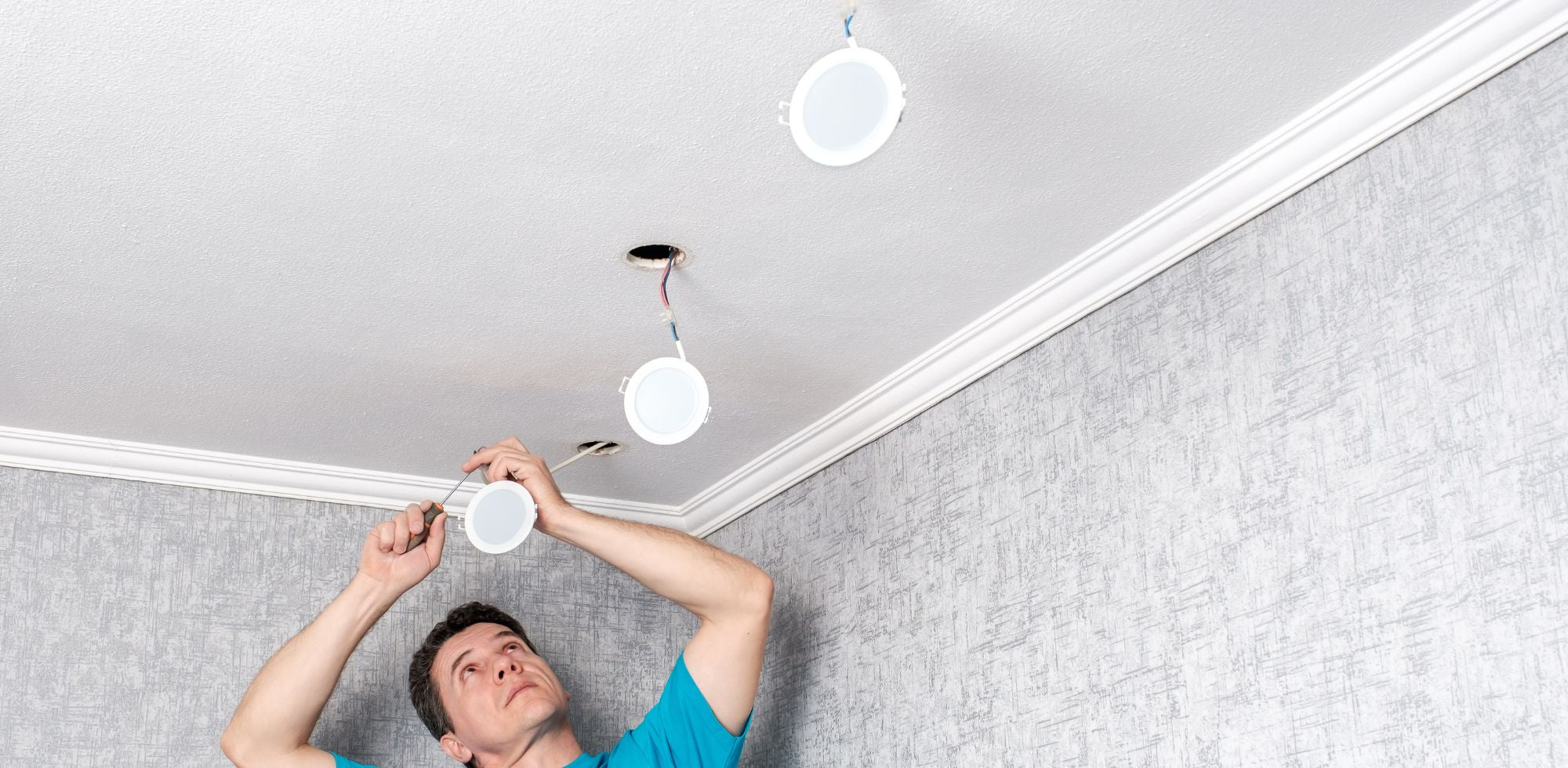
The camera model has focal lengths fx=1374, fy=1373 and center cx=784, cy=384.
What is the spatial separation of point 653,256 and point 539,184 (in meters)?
0.25

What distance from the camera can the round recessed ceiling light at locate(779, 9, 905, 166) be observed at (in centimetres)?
132

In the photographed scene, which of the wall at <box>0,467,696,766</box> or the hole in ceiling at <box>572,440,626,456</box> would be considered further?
the hole in ceiling at <box>572,440,626,456</box>

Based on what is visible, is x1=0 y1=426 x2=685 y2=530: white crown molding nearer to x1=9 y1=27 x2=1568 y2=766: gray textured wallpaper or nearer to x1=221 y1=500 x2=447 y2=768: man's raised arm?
x1=9 y1=27 x2=1568 y2=766: gray textured wallpaper

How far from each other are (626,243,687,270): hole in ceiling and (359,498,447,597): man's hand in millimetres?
669

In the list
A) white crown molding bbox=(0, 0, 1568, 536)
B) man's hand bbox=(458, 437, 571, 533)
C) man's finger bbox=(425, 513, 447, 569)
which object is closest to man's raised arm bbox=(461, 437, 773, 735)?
man's hand bbox=(458, 437, 571, 533)

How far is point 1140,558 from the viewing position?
1913 mm

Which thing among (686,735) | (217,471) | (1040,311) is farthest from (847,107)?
(217,471)

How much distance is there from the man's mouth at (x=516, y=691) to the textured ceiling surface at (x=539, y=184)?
0.49 meters

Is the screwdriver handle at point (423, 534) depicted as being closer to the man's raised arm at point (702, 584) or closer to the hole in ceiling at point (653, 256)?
the man's raised arm at point (702, 584)

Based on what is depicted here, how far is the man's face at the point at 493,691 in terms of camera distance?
2346 millimetres

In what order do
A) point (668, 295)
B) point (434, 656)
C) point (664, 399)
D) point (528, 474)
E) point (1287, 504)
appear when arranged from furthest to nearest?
point (434, 656)
point (528, 474)
point (668, 295)
point (664, 399)
point (1287, 504)

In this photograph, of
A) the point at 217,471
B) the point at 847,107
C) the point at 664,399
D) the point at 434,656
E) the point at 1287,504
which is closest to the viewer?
the point at 847,107

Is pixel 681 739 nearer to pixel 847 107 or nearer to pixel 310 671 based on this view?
pixel 310 671

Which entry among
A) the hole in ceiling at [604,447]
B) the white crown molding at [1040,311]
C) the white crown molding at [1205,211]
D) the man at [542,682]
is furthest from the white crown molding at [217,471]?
the white crown molding at [1205,211]
